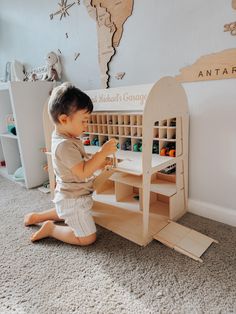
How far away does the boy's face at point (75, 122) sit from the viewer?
33.9 inches

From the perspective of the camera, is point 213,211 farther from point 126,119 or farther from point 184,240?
point 126,119

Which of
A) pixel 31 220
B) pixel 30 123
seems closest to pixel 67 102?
pixel 31 220

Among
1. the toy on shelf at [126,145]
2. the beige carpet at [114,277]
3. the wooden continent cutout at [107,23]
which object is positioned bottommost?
the beige carpet at [114,277]

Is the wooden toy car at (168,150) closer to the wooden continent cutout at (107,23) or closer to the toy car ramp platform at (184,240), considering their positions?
the toy car ramp platform at (184,240)

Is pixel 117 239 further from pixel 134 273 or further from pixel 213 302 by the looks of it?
pixel 213 302

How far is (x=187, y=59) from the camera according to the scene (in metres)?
1.03

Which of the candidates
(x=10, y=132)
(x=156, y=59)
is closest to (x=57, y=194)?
(x=156, y=59)

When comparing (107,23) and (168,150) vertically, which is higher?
(107,23)

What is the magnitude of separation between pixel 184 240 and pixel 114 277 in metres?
0.33

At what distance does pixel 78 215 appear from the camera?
95cm

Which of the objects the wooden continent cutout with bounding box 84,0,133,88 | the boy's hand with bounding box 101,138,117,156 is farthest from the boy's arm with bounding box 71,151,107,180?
the wooden continent cutout with bounding box 84,0,133,88

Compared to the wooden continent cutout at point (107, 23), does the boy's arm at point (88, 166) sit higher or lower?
lower

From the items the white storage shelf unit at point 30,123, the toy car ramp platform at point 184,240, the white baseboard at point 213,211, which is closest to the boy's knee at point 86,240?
the toy car ramp platform at point 184,240

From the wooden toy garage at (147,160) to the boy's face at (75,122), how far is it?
0.75ft
